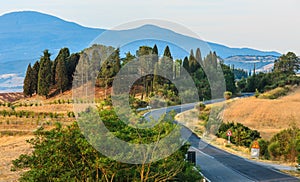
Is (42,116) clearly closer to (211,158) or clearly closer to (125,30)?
(211,158)

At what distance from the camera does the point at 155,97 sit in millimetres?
31438

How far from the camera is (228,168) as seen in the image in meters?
21.1

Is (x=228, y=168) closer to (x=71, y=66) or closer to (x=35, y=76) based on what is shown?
(x=71, y=66)

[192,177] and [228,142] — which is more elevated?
[192,177]

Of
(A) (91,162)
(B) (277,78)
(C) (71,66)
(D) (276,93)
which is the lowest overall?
(D) (276,93)

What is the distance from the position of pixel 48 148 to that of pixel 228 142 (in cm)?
2064

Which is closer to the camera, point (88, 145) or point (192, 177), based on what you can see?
point (88, 145)

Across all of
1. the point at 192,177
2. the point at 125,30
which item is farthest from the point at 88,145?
the point at 125,30

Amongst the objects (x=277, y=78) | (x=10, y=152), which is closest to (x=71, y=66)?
(x=10, y=152)

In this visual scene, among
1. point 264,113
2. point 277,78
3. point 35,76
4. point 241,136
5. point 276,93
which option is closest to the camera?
point 241,136

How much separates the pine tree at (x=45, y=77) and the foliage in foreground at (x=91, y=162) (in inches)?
1572

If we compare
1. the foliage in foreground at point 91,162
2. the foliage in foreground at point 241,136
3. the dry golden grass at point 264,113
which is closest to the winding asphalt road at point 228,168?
the foliage in foreground at point 91,162

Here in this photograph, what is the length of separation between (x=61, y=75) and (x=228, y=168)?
33.1 metres

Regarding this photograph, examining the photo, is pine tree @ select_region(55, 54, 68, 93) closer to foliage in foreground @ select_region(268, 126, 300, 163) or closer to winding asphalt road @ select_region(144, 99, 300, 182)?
winding asphalt road @ select_region(144, 99, 300, 182)
